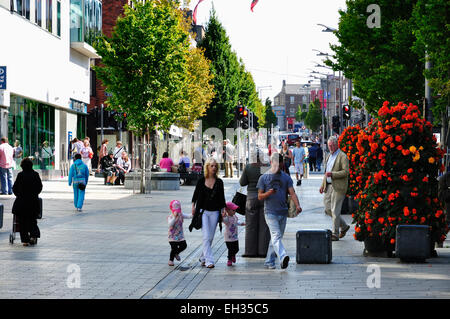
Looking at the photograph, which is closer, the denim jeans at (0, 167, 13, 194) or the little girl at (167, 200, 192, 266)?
the little girl at (167, 200, 192, 266)

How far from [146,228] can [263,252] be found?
4992 millimetres

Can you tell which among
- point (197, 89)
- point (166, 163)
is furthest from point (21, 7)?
point (197, 89)

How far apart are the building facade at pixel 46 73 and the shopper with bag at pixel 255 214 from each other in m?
17.1

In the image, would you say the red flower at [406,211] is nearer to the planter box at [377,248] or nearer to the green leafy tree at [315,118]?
the planter box at [377,248]

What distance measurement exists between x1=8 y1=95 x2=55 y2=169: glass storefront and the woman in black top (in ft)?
68.0

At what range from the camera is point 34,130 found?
3716 centimetres

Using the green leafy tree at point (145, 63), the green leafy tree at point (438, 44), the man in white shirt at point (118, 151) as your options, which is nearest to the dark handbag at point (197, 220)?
the green leafy tree at point (438, 44)

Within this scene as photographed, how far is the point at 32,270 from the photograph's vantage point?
1104cm

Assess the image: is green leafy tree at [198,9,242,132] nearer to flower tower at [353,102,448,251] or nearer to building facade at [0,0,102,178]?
building facade at [0,0,102,178]

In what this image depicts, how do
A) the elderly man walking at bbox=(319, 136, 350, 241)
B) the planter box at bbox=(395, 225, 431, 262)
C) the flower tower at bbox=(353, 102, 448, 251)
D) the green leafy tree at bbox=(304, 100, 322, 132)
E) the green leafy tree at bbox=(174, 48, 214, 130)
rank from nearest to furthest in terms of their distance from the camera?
the planter box at bbox=(395, 225, 431, 262) → the flower tower at bbox=(353, 102, 448, 251) → the elderly man walking at bbox=(319, 136, 350, 241) → the green leafy tree at bbox=(174, 48, 214, 130) → the green leafy tree at bbox=(304, 100, 322, 132)

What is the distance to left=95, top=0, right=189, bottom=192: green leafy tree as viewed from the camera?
94.6ft

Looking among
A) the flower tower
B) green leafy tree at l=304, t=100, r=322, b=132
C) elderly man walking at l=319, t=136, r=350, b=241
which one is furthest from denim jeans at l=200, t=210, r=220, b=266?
green leafy tree at l=304, t=100, r=322, b=132

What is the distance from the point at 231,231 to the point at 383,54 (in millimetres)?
23250

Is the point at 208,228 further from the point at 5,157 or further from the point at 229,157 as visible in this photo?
the point at 229,157
